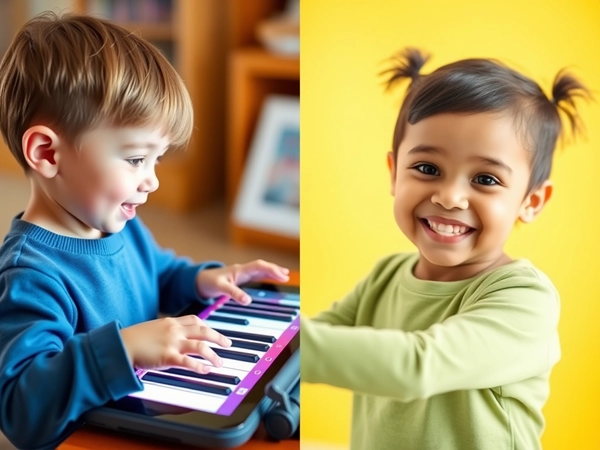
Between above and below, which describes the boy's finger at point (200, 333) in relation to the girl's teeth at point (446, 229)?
below

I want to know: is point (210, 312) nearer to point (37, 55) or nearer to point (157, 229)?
point (37, 55)

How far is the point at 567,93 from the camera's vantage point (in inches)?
15.5

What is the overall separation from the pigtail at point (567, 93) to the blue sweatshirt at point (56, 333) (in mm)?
294

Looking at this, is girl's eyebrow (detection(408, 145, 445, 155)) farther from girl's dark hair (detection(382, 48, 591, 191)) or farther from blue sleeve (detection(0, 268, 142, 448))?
blue sleeve (detection(0, 268, 142, 448))

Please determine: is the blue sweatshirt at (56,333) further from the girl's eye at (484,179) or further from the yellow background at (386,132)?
the girl's eye at (484,179)

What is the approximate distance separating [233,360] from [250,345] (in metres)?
0.03

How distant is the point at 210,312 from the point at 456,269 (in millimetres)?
266

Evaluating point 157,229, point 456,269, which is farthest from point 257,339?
point 157,229

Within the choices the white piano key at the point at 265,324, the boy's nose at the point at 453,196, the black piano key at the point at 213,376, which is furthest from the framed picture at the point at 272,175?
the boy's nose at the point at 453,196

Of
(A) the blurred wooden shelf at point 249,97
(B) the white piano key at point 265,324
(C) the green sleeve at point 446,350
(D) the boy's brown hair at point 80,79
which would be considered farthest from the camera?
(A) the blurred wooden shelf at point 249,97

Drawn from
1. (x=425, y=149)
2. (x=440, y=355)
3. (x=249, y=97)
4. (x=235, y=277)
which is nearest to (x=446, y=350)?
(x=440, y=355)

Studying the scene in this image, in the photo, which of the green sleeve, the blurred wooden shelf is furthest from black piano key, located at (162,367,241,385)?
the blurred wooden shelf

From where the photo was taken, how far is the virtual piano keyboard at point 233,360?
463 millimetres

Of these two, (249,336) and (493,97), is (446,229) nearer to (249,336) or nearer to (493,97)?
(493,97)
